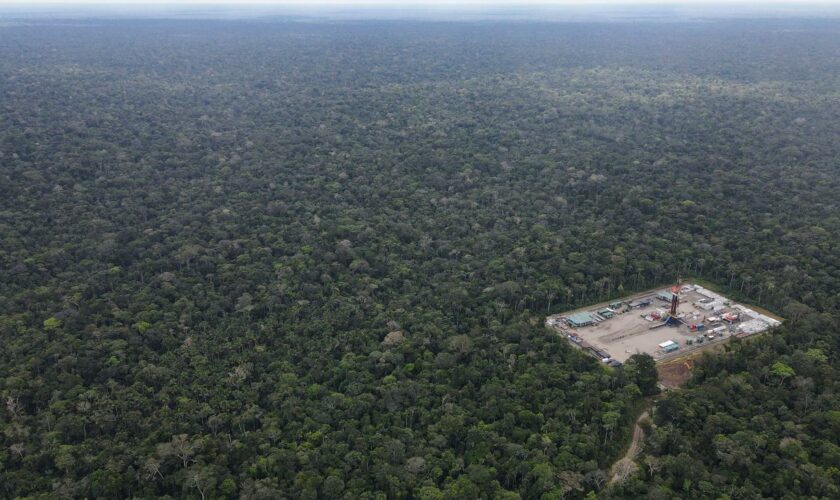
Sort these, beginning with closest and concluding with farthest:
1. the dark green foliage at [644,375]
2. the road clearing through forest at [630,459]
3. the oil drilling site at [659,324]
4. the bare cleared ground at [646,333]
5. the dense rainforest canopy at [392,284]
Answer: the road clearing through forest at [630,459], the dense rainforest canopy at [392,284], the dark green foliage at [644,375], the bare cleared ground at [646,333], the oil drilling site at [659,324]

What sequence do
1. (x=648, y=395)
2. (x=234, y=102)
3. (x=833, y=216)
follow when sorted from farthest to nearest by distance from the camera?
1. (x=234, y=102)
2. (x=833, y=216)
3. (x=648, y=395)

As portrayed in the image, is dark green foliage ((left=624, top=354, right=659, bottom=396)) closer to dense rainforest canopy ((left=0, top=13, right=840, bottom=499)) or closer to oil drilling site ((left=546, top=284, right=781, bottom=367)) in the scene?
dense rainforest canopy ((left=0, top=13, right=840, bottom=499))

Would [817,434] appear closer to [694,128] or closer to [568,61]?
[694,128]

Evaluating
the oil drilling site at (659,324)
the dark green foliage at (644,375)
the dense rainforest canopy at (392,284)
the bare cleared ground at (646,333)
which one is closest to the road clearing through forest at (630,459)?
the dense rainforest canopy at (392,284)

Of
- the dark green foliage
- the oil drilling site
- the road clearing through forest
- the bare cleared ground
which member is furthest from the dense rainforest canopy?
the bare cleared ground

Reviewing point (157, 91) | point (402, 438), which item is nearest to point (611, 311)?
point (402, 438)

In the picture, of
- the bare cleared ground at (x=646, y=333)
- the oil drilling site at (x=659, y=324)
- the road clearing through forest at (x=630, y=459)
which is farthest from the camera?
the oil drilling site at (x=659, y=324)

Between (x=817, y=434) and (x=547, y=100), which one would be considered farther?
(x=547, y=100)

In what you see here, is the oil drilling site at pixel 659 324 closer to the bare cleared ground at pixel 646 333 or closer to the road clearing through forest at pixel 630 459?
the bare cleared ground at pixel 646 333
